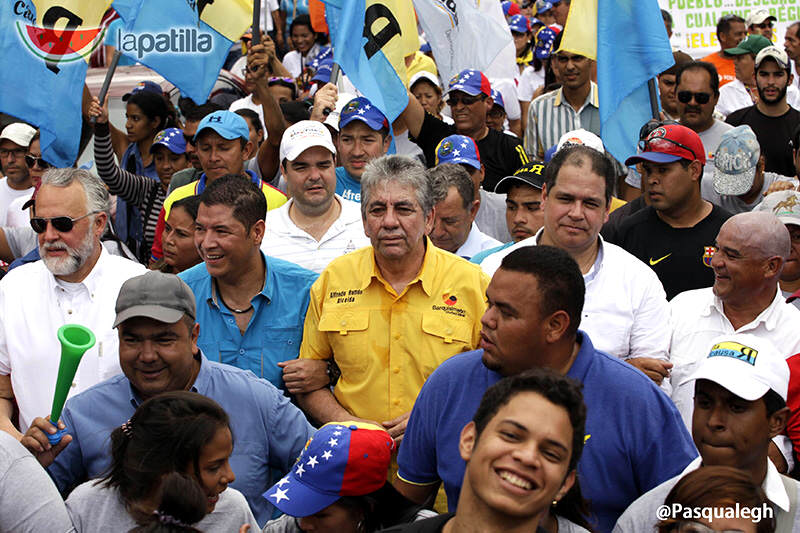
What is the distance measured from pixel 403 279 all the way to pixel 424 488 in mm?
1239

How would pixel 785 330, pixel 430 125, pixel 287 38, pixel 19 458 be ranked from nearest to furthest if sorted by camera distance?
pixel 19 458, pixel 785 330, pixel 430 125, pixel 287 38

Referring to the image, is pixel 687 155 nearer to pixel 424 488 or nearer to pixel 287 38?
pixel 424 488

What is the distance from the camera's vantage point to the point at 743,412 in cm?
345

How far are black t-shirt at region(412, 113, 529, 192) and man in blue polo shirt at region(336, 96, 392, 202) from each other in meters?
0.80

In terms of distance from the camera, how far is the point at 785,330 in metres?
4.50

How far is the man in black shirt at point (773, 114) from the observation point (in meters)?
8.20

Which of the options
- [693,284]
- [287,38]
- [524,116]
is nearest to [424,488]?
[693,284]

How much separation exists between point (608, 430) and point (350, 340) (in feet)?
4.93

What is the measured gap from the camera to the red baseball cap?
18.9 ft

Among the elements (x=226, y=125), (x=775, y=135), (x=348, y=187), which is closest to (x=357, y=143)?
(x=348, y=187)

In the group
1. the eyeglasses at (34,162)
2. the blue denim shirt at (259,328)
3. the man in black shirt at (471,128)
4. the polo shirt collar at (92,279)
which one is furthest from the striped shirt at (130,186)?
the blue denim shirt at (259,328)

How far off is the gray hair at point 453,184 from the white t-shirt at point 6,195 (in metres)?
3.59

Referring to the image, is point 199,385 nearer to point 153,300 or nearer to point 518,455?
point 153,300

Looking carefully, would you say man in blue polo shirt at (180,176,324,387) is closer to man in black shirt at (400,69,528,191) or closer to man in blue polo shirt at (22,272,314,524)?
man in blue polo shirt at (22,272,314,524)
